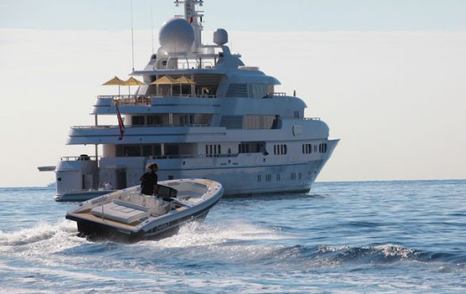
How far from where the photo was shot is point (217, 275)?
28016 mm

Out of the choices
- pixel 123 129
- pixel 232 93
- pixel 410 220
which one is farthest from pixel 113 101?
pixel 410 220

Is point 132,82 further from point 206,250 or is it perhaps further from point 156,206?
point 206,250

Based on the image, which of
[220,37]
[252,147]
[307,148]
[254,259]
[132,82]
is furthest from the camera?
[220,37]

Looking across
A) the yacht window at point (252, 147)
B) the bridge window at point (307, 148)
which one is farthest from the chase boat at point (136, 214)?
the bridge window at point (307, 148)

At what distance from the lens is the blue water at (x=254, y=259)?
2622 cm

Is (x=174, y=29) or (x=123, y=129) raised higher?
(x=174, y=29)

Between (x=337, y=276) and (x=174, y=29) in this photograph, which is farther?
(x=174, y=29)

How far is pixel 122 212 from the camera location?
116 feet

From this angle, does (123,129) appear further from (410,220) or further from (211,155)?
(410,220)

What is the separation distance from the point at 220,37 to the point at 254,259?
5056 centimetres

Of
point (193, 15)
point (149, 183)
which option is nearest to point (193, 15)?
point (193, 15)

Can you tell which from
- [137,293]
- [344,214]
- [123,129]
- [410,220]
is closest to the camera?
[137,293]

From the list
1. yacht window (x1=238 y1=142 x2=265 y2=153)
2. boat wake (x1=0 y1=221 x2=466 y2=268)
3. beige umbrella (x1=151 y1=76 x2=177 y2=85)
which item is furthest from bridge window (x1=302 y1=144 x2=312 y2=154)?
boat wake (x1=0 y1=221 x2=466 y2=268)

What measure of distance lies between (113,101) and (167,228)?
121ft
